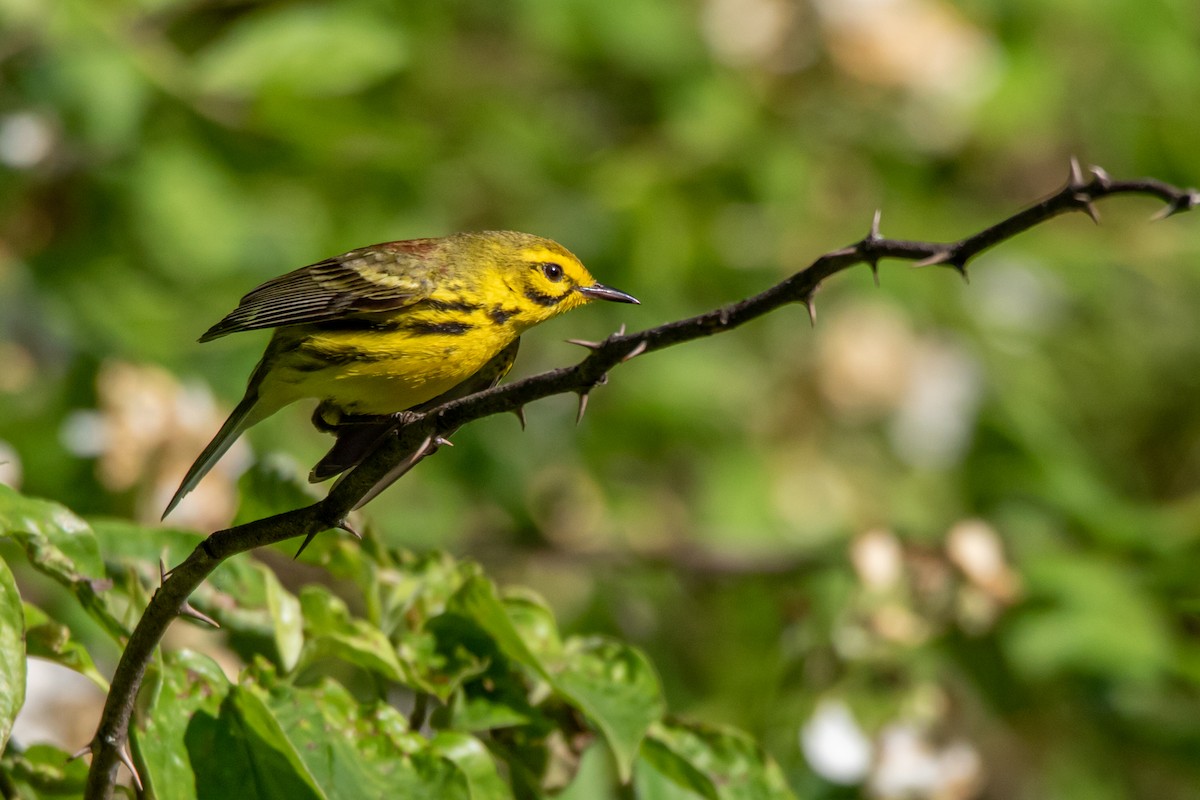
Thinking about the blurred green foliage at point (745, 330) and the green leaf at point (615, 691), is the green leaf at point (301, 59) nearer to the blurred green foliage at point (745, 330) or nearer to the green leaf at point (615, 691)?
the blurred green foliage at point (745, 330)

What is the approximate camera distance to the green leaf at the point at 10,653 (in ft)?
5.59

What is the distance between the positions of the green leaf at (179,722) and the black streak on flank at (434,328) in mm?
1273

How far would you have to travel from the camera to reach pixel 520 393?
5.45ft

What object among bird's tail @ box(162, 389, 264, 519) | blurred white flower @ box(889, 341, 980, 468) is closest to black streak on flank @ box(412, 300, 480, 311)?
bird's tail @ box(162, 389, 264, 519)

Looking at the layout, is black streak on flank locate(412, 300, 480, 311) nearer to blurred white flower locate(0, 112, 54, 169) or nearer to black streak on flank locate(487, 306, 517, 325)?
black streak on flank locate(487, 306, 517, 325)

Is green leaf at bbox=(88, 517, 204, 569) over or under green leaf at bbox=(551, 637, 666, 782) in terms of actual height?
over

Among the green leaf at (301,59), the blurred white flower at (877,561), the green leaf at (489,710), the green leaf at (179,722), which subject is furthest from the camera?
the green leaf at (301,59)

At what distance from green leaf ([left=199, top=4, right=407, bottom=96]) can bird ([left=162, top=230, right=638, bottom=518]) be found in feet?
5.45

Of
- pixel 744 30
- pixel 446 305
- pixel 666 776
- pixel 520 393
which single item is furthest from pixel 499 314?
pixel 744 30

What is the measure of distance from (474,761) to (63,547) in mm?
673

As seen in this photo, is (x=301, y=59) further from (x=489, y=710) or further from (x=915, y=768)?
(x=489, y=710)

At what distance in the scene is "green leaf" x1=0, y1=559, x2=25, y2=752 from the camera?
1.70m

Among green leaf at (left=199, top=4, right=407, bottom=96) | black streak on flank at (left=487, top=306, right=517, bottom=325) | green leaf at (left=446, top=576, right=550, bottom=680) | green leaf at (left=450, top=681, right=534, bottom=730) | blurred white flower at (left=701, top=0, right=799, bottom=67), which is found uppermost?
blurred white flower at (left=701, top=0, right=799, bottom=67)

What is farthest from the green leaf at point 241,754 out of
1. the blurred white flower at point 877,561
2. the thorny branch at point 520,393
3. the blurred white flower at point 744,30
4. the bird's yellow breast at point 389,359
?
the blurred white flower at point 744,30
